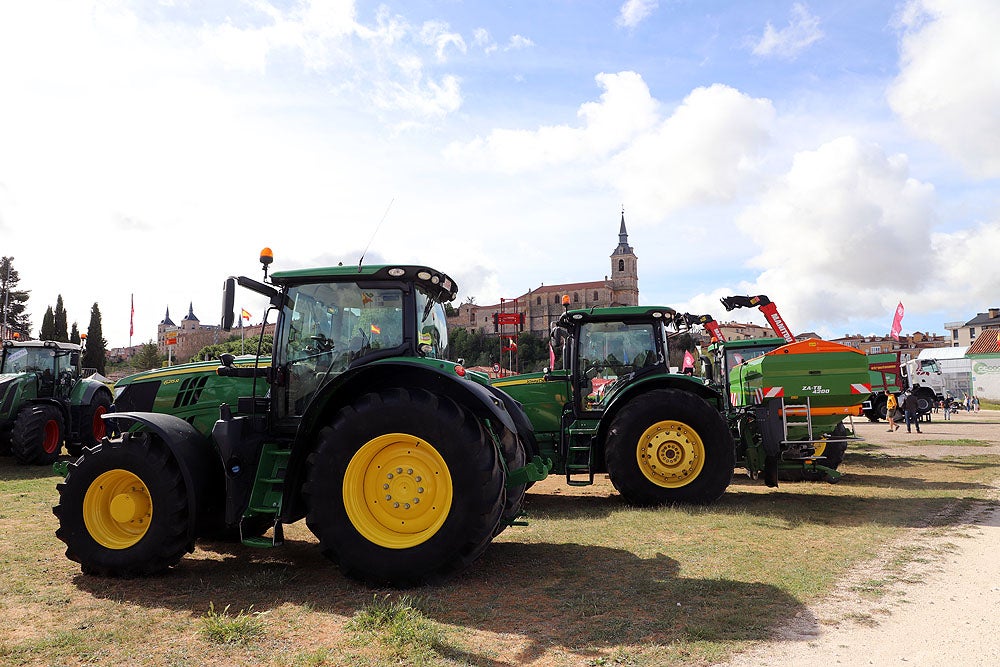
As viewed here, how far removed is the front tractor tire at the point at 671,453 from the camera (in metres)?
7.93

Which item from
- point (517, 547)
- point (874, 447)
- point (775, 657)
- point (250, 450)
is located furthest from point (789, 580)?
point (874, 447)

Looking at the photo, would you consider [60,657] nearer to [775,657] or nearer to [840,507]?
[775,657]

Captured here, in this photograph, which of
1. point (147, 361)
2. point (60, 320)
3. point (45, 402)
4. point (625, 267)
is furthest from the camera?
point (625, 267)

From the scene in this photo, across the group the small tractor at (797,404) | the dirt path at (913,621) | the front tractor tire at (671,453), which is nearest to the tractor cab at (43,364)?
the front tractor tire at (671,453)

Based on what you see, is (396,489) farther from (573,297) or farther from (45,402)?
(573,297)

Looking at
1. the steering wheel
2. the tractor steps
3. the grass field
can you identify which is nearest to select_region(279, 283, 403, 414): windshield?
the steering wheel

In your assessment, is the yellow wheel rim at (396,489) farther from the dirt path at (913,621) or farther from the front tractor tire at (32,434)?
the front tractor tire at (32,434)

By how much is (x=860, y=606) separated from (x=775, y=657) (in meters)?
1.22

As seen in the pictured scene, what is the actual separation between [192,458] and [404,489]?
1623 mm

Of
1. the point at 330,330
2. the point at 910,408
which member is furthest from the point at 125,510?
the point at 910,408

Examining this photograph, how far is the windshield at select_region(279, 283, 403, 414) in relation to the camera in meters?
5.32

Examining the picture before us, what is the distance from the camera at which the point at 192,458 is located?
196 inches

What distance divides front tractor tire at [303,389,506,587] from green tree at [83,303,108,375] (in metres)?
66.5

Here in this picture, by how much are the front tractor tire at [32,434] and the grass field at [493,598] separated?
219 inches
